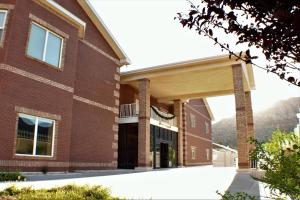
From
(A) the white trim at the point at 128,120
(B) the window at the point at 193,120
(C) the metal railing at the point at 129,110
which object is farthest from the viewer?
(B) the window at the point at 193,120

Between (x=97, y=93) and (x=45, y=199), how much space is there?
12.7 meters

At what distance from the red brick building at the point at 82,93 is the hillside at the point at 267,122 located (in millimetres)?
37173

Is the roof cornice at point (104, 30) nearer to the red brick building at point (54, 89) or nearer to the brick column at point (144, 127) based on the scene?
the red brick building at point (54, 89)

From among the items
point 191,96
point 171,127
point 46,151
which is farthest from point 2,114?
point 191,96

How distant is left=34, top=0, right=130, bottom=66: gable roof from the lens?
45.5ft

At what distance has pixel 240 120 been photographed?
56.9 feet

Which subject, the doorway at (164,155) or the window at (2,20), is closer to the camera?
the window at (2,20)

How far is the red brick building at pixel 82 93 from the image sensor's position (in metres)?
11.8

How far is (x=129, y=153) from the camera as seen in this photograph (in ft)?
71.2

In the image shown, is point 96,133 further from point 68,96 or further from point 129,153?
point 129,153

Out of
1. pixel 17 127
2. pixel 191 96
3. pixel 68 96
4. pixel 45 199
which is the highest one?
pixel 191 96

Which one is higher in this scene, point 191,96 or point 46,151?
point 191,96

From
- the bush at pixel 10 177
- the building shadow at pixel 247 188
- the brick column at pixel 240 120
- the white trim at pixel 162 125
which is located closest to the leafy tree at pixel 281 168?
the building shadow at pixel 247 188

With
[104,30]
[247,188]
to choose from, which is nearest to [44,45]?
[104,30]
